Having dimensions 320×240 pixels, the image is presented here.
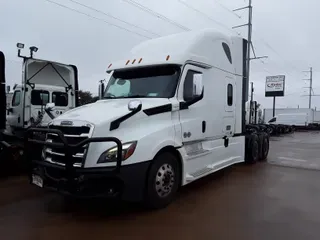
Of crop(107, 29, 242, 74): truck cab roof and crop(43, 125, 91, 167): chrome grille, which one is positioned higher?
crop(107, 29, 242, 74): truck cab roof

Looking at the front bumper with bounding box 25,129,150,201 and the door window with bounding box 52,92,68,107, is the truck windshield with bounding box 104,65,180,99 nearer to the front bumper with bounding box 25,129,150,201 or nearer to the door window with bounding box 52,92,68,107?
the front bumper with bounding box 25,129,150,201

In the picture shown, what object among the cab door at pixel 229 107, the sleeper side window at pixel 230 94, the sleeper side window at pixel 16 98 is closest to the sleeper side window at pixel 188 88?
the cab door at pixel 229 107

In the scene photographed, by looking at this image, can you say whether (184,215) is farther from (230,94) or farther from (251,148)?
(251,148)

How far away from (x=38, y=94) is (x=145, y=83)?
502 cm

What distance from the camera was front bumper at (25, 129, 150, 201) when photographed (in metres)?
4.07

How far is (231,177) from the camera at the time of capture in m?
7.46

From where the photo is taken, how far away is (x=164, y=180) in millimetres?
4840

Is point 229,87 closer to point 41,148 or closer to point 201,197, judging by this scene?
point 201,197

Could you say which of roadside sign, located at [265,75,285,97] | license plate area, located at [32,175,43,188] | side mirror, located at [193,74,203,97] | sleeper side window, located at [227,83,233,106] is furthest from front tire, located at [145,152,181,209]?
roadside sign, located at [265,75,285,97]

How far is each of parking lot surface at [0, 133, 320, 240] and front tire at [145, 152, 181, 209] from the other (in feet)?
0.61

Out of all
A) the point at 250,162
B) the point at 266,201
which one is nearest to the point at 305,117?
the point at 250,162

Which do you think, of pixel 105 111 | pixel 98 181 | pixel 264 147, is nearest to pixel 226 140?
pixel 105 111

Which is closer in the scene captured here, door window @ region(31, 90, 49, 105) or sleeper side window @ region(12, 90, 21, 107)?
door window @ region(31, 90, 49, 105)

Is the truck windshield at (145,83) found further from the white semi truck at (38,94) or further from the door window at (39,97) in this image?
the door window at (39,97)
